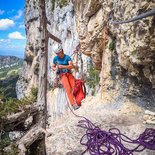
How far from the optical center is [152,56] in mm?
8398

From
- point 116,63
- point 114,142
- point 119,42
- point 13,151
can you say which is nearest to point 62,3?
point 116,63

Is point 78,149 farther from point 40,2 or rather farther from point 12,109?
point 40,2

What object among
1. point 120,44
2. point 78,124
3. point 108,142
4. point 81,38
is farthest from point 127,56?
point 81,38

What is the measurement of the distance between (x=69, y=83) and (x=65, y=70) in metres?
0.75

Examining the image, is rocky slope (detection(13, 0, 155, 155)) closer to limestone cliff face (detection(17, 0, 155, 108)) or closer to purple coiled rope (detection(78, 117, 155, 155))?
limestone cliff face (detection(17, 0, 155, 108))

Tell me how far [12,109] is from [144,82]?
5.72m

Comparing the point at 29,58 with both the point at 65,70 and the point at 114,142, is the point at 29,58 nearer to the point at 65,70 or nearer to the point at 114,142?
the point at 65,70

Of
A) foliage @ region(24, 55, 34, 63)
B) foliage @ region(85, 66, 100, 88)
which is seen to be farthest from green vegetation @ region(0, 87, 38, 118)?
foliage @ region(24, 55, 34, 63)

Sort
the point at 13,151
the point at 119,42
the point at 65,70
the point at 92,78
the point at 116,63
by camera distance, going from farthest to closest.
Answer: the point at 92,78
the point at 65,70
the point at 116,63
the point at 119,42
the point at 13,151

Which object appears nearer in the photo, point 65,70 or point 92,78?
point 65,70

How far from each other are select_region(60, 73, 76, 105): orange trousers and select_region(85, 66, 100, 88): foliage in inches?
123

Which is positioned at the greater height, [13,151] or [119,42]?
[119,42]

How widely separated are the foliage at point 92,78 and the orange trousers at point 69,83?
3123 millimetres

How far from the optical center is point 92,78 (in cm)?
1650
